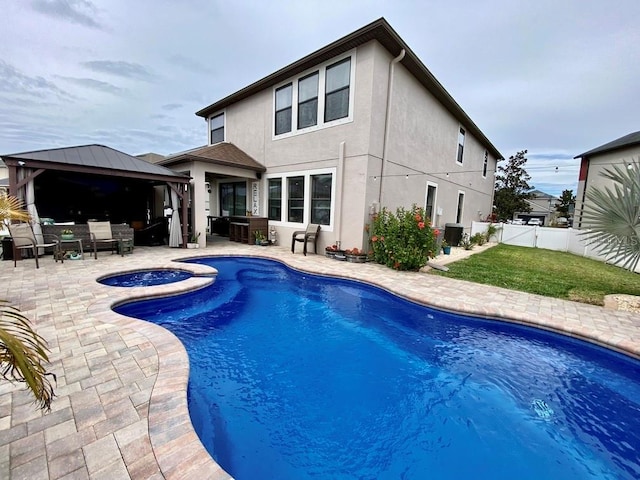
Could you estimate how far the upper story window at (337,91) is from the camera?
9062 mm

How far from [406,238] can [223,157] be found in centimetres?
809

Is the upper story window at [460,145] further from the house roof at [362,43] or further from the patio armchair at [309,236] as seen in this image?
the patio armchair at [309,236]

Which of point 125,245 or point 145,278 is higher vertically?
point 125,245

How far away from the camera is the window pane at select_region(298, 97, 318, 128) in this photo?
10.1 meters

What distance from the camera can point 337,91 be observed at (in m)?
9.35

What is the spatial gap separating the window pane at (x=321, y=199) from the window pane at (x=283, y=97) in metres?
3.35

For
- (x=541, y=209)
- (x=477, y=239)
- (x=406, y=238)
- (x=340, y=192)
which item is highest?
(x=541, y=209)

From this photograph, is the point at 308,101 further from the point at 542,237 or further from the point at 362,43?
the point at 542,237

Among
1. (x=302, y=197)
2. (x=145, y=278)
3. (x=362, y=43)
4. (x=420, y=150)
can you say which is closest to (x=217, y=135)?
(x=302, y=197)

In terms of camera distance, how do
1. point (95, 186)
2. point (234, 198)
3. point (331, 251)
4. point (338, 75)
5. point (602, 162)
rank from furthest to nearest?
point (602, 162), point (234, 198), point (95, 186), point (331, 251), point (338, 75)

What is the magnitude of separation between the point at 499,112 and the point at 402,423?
2008cm

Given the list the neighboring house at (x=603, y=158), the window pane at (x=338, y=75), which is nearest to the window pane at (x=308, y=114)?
the window pane at (x=338, y=75)

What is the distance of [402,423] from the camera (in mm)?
3062

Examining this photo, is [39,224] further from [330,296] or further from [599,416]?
[599,416]
